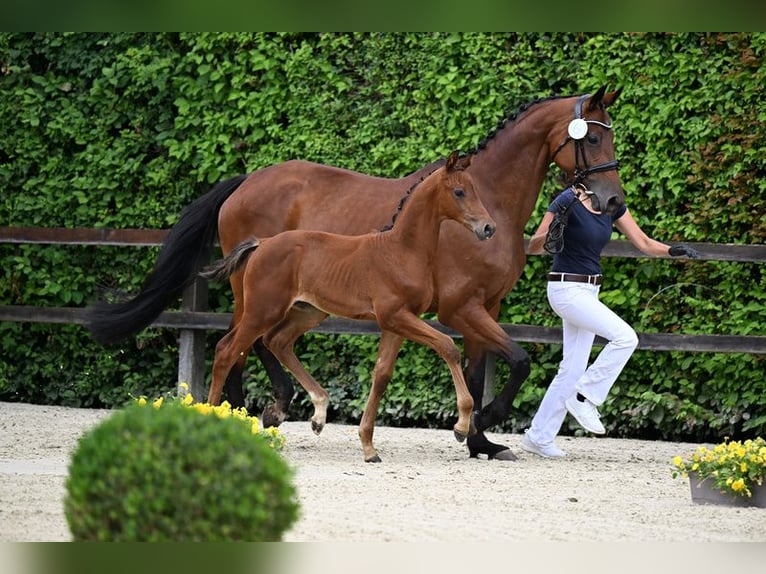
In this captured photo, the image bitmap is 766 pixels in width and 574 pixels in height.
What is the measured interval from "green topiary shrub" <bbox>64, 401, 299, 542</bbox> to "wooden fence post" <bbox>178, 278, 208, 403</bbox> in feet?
19.2

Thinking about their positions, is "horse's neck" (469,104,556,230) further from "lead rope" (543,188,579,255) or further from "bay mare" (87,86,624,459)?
"lead rope" (543,188,579,255)

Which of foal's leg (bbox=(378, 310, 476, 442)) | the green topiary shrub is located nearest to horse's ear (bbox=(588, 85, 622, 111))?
foal's leg (bbox=(378, 310, 476, 442))

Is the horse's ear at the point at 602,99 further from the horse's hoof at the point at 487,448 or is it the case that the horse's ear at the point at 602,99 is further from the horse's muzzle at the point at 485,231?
the horse's hoof at the point at 487,448

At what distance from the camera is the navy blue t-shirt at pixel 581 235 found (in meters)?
6.39

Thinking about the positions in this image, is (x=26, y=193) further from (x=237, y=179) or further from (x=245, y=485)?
(x=245, y=485)

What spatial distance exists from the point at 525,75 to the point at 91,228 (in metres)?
3.74

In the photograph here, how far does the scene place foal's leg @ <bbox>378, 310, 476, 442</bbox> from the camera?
591 cm

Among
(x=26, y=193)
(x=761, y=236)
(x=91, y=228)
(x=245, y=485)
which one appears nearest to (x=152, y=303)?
(x=91, y=228)

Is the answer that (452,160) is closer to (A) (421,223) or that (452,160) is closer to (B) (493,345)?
(A) (421,223)

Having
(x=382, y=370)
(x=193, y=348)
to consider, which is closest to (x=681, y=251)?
(x=382, y=370)

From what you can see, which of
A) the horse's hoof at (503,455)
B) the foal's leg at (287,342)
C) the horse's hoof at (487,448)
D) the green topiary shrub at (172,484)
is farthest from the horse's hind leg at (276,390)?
the green topiary shrub at (172,484)

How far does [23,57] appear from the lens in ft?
31.1

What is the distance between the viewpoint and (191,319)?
8516mm

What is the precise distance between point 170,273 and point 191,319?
113cm
